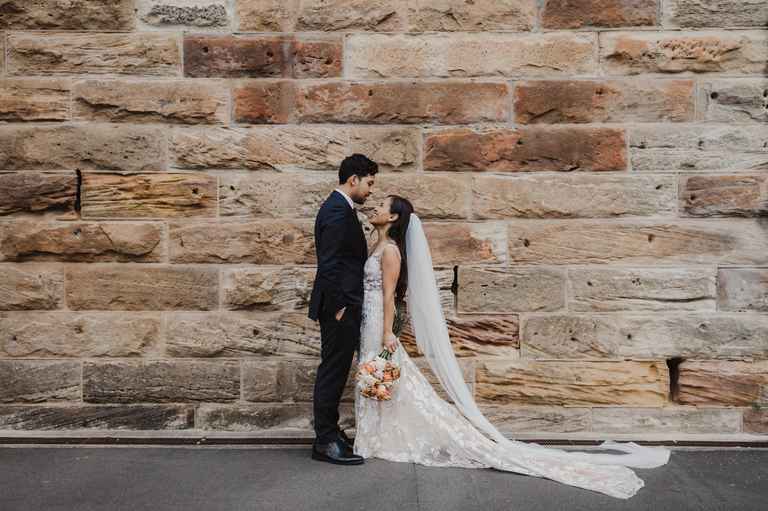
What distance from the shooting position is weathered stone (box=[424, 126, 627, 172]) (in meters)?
5.07

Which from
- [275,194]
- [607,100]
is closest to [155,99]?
[275,194]

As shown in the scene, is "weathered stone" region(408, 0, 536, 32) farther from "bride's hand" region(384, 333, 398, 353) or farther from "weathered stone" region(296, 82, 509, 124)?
"bride's hand" region(384, 333, 398, 353)

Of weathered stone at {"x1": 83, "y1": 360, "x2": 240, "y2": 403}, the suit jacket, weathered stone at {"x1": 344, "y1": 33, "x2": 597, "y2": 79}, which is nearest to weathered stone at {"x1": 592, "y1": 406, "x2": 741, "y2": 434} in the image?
the suit jacket

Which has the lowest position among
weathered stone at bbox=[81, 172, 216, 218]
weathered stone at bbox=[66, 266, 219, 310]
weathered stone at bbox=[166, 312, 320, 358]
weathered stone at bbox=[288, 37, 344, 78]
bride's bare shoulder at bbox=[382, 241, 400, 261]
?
weathered stone at bbox=[166, 312, 320, 358]

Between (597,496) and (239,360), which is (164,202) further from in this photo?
(597,496)

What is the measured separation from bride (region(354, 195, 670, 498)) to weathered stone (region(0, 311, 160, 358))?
1.73 metres

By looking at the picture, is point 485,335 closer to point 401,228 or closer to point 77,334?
point 401,228

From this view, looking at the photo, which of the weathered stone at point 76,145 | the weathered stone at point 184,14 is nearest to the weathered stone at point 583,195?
the weathered stone at point 184,14

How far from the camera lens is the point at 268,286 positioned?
16.6ft

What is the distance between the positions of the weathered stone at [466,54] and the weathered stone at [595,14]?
0.34ft

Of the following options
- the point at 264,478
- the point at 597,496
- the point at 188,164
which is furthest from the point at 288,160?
the point at 597,496

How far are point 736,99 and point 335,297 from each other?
3353 mm

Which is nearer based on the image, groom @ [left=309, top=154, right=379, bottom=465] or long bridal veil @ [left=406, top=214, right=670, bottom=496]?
groom @ [left=309, top=154, right=379, bottom=465]

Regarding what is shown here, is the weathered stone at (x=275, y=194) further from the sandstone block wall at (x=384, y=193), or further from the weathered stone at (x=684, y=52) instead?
the weathered stone at (x=684, y=52)
